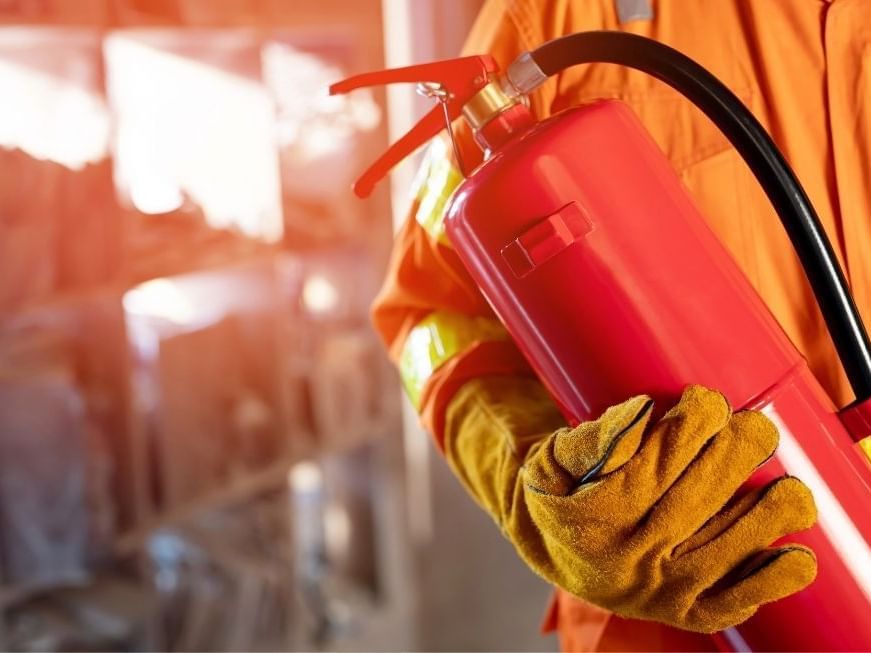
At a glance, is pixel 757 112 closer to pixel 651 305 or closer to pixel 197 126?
pixel 651 305

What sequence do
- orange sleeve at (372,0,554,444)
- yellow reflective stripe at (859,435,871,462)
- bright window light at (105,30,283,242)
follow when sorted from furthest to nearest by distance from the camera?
1. bright window light at (105,30,283,242)
2. orange sleeve at (372,0,554,444)
3. yellow reflective stripe at (859,435,871,462)

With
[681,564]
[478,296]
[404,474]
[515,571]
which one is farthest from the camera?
[515,571]

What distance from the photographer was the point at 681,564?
2.44 feet

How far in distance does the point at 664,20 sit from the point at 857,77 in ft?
0.61

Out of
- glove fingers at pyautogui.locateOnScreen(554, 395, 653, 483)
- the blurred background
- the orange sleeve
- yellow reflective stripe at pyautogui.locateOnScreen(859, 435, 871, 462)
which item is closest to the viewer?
glove fingers at pyautogui.locateOnScreen(554, 395, 653, 483)

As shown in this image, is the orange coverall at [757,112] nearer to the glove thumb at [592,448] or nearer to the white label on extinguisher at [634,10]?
the white label on extinguisher at [634,10]

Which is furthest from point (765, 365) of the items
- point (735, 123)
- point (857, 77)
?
point (857, 77)

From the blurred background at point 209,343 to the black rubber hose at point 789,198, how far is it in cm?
129

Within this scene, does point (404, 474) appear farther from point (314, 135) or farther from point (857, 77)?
point (857, 77)

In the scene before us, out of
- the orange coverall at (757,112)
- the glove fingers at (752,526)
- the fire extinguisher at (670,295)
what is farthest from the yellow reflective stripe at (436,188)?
the glove fingers at (752,526)

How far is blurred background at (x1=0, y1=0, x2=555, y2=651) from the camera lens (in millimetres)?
1750

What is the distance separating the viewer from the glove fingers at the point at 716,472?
0.72 meters

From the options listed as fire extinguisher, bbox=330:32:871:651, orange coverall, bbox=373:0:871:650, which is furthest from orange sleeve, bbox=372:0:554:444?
fire extinguisher, bbox=330:32:871:651

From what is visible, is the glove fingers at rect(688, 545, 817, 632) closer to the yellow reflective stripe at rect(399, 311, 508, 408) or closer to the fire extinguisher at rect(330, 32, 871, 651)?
the fire extinguisher at rect(330, 32, 871, 651)
